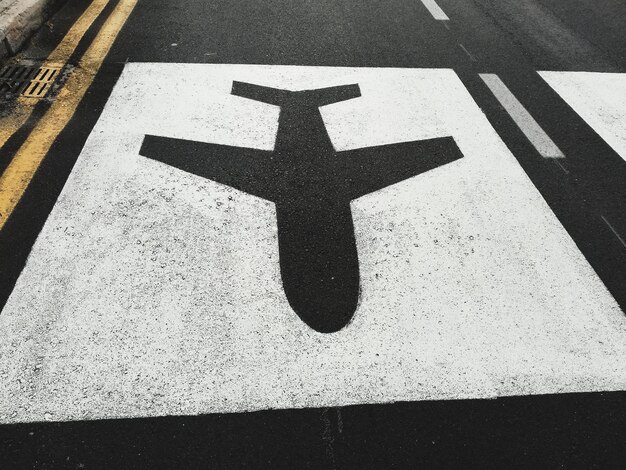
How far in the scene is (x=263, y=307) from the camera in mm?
2547

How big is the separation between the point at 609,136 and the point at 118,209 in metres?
3.73

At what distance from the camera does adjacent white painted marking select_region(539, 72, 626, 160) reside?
415cm

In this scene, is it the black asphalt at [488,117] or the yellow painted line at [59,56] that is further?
the yellow painted line at [59,56]

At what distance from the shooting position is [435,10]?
5750 millimetres

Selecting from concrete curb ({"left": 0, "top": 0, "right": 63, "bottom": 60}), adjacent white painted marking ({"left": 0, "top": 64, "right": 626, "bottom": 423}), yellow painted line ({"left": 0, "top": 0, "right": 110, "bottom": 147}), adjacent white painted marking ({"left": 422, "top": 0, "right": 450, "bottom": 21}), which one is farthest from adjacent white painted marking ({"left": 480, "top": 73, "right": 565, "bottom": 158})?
concrete curb ({"left": 0, "top": 0, "right": 63, "bottom": 60})

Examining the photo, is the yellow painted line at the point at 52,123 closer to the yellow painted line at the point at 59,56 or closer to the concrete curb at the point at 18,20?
the yellow painted line at the point at 59,56

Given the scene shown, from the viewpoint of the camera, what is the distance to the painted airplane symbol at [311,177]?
268cm

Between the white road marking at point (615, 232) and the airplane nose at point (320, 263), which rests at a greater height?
the white road marking at point (615, 232)

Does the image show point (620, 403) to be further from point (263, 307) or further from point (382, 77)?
point (382, 77)

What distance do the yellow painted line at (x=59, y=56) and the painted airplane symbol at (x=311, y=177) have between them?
0.90 metres

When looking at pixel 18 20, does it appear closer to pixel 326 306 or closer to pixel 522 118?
pixel 326 306

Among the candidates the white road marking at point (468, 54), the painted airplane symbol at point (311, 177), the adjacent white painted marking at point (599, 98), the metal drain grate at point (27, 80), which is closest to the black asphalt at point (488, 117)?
the white road marking at point (468, 54)

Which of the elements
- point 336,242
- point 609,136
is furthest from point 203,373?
point 609,136

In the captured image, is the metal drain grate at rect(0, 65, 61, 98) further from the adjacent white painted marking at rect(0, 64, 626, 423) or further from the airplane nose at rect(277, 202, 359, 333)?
the airplane nose at rect(277, 202, 359, 333)
